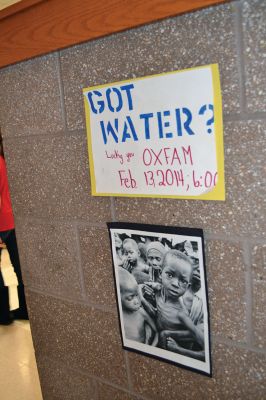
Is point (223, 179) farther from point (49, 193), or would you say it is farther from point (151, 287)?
point (49, 193)

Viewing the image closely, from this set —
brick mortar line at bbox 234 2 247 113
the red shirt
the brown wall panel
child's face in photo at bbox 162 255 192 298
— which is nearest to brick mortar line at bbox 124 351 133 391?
child's face in photo at bbox 162 255 192 298

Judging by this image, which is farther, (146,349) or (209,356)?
(146,349)

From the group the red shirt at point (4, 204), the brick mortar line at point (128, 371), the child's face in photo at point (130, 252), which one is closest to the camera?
the child's face in photo at point (130, 252)

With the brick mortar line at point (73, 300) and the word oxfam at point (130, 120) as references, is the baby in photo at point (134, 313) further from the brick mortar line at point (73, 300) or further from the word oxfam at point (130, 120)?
the word oxfam at point (130, 120)

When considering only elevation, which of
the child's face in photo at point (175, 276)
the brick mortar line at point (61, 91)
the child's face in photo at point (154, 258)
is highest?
the brick mortar line at point (61, 91)

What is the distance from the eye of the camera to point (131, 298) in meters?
0.88

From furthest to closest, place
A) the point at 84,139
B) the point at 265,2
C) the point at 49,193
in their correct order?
1. the point at 49,193
2. the point at 84,139
3. the point at 265,2

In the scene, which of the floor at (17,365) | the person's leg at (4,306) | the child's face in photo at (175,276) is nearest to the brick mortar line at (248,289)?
the child's face in photo at (175,276)

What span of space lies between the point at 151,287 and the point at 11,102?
28.5 inches

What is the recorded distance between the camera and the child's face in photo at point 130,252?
833mm

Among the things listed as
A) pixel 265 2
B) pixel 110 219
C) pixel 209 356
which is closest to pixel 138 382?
pixel 209 356

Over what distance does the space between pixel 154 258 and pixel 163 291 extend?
0.09 meters

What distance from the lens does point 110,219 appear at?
34.4 inches

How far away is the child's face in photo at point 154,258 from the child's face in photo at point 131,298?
0.31ft
